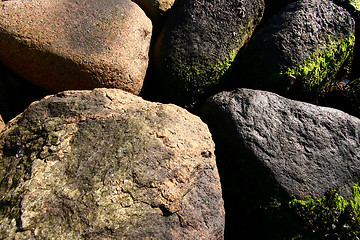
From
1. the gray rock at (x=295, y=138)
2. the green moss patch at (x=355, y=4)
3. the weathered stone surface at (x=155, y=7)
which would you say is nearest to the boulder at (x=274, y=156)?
the gray rock at (x=295, y=138)

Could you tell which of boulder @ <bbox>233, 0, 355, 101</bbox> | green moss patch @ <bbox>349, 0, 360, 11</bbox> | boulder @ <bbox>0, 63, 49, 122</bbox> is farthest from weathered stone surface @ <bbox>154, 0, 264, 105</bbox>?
green moss patch @ <bbox>349, 0, 360, 11</bbox>

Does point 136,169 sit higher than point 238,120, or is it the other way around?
point 238,120

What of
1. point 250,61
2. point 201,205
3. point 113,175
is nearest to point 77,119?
point 113,175

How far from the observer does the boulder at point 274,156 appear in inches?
80.8

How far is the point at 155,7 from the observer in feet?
9.62

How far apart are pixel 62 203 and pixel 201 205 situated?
0.76m

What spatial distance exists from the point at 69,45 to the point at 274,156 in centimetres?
183

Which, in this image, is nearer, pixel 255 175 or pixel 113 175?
pixel 113 175

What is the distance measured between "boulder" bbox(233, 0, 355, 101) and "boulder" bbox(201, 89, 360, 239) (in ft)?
1.15

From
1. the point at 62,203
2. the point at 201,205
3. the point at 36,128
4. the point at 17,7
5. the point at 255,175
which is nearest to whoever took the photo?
the point at 62,203

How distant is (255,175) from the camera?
209cm

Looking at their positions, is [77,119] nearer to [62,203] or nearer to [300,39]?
[62,203]

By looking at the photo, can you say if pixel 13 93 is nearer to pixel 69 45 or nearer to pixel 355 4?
pixel 69 45

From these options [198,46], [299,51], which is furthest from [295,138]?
[198,46]
